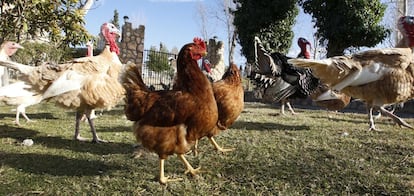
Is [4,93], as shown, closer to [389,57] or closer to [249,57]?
[389,57]

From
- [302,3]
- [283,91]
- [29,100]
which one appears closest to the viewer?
[29,100]

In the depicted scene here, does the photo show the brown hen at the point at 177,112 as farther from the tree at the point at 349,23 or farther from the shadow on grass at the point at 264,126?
the tree at the point at 349,23

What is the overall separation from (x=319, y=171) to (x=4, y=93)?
15.3ft

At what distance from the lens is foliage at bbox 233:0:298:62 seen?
51.8 ft

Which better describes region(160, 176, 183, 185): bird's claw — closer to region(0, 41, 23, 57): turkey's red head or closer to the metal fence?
region(0, 41, 23, 57): turkey's red head

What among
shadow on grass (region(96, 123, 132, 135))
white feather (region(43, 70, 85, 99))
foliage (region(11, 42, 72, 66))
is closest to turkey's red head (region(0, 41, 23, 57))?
white feather (region(43, 70, 85, 99))

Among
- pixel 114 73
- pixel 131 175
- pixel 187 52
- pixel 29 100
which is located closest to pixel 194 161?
pixel 131 175

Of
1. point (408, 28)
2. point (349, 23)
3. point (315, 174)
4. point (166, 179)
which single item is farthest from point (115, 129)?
point (349, 23)

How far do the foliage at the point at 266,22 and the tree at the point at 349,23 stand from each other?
1701mm

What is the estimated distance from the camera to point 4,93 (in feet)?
17.5

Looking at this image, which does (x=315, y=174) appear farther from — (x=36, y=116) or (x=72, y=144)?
(x=36, y=116)

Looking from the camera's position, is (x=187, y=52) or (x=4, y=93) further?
(x=4, y=93)

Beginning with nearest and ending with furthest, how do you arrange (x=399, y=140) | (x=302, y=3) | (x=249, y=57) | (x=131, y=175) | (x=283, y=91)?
1. (x=131, y=175)
2. (x=399, y=140)
3. (x=283, y=91)
4. (x=302, y=3)
5. (x=249, y=57)

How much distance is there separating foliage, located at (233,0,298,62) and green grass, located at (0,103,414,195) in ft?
35.1
